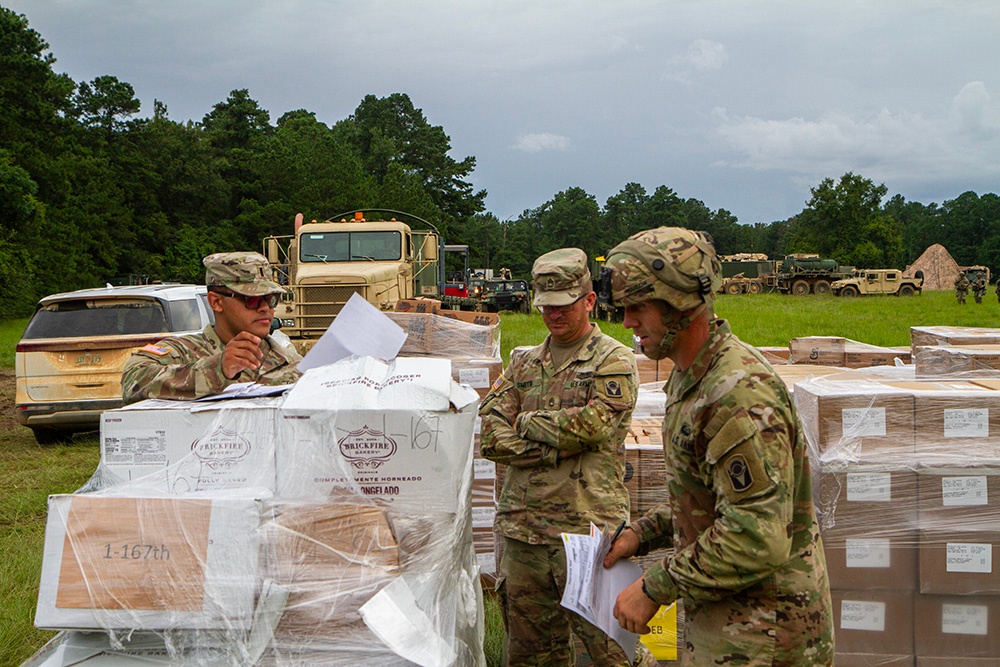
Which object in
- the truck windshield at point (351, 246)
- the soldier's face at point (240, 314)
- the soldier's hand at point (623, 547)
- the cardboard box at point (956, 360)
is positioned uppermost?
the truck windshield at point (351, 246)

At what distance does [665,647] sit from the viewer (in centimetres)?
370

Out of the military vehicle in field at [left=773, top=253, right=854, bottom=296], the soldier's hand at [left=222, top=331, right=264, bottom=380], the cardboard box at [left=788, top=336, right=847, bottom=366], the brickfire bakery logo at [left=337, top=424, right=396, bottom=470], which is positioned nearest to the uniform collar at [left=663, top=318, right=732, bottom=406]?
the brickfire bakery logo at [left=337, top=424, right=396, bottom=470]

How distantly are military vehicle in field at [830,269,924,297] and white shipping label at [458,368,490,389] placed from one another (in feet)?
128

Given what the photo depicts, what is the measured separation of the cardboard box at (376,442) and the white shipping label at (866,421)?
1.68 meters

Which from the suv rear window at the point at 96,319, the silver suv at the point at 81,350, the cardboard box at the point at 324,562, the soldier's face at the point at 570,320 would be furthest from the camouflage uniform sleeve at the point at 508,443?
the suv rear window at the point at 96,319

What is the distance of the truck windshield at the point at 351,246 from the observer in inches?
475

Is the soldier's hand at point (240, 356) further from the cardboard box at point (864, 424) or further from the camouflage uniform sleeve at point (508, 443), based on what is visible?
the cardboard box at point (864, 424)

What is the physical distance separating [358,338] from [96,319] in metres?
6.37

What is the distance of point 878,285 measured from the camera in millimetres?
40906

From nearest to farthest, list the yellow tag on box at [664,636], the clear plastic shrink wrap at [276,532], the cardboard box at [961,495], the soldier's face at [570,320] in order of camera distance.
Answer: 1. the clear plastic shrink wrap at [276,532]
2. the cardboard box at [961,495]
3. the soldier's face at [570,320]
4. the yellow tag on box at [664,636]

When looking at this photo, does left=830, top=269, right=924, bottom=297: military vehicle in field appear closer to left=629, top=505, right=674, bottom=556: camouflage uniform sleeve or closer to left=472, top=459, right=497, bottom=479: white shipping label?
left=472, top=459, right=497, bottom=479: white shipping label

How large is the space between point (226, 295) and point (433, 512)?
1307mm

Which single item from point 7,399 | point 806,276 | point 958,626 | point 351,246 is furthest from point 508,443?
point 806,276

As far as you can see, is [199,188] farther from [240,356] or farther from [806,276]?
[240,356]
